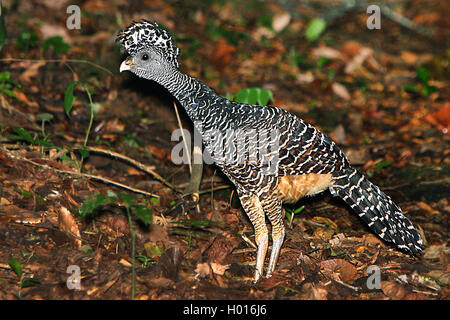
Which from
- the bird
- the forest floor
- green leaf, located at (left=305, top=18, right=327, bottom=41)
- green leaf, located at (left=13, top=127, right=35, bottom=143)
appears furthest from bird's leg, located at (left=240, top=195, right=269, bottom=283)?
green leaf, located at (left=305, top=18, right=327, bottom=41)

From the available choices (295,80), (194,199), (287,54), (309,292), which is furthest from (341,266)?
(287,54)

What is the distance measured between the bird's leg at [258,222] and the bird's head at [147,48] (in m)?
1.63

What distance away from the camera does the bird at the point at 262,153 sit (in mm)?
5461

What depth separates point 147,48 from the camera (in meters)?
5.46

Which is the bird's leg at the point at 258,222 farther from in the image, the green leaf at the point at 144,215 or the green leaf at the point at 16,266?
the green leaf at the point at 16,266

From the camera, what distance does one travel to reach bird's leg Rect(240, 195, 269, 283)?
5.74 metres

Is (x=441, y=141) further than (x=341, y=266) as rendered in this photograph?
Yes

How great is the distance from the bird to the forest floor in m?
0.48

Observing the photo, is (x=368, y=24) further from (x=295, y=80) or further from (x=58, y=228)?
(x=58, y=228)

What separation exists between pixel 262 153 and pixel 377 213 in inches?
61.7

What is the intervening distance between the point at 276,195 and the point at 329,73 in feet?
18.7

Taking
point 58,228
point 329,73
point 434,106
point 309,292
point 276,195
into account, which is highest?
point 329,73

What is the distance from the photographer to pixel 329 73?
10805mm

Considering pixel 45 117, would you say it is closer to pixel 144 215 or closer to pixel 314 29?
pixel 144 215
